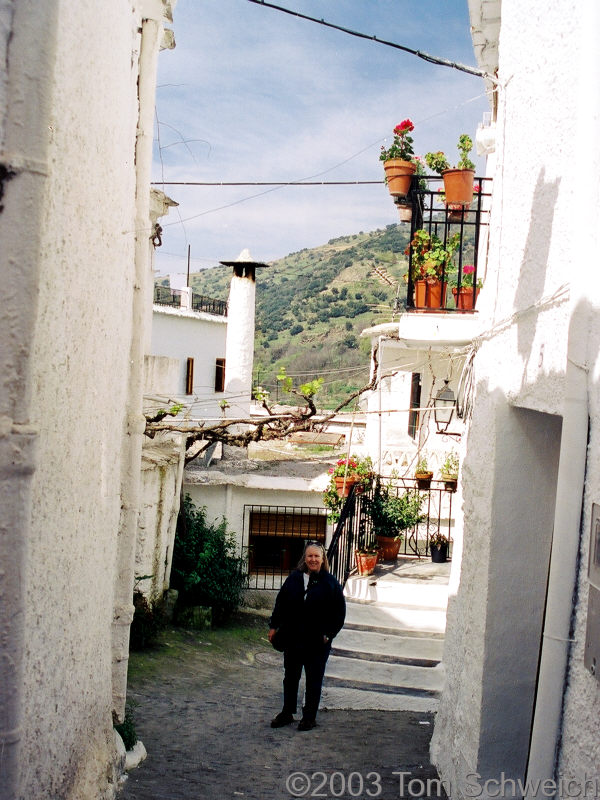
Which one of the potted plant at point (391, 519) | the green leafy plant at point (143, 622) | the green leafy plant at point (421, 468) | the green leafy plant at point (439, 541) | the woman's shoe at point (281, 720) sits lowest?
the green leafy plant at point (143, 622)

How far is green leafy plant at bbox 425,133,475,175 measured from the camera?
7.25 m

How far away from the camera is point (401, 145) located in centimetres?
802

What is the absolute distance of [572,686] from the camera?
282cm

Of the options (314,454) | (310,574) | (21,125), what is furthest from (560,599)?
Answer: (314,454)

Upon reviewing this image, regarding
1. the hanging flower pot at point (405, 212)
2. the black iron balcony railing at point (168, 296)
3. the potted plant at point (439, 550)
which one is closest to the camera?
the hanging flower pot at point (405, 212)

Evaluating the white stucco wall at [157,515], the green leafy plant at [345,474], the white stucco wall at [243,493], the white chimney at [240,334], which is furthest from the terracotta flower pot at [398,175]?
the white chimney at [240,334]

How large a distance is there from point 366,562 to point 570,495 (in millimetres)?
6653

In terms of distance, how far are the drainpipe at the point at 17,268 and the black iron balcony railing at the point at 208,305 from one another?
26.6m

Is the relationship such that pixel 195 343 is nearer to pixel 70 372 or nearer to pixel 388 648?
pixel 388 648

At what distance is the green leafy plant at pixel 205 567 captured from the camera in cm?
1195

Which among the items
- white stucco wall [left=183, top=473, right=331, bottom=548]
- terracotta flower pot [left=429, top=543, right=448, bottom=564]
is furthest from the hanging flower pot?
white stucco wall [left=183, top=473, right=331, bottom=548]

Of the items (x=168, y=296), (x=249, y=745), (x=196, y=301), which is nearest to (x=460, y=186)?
(x=249, y=745)

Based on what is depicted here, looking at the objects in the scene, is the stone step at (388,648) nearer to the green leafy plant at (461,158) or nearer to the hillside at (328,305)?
the green leafy plant at (461,158)

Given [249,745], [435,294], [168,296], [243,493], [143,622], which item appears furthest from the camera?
[168,296]
